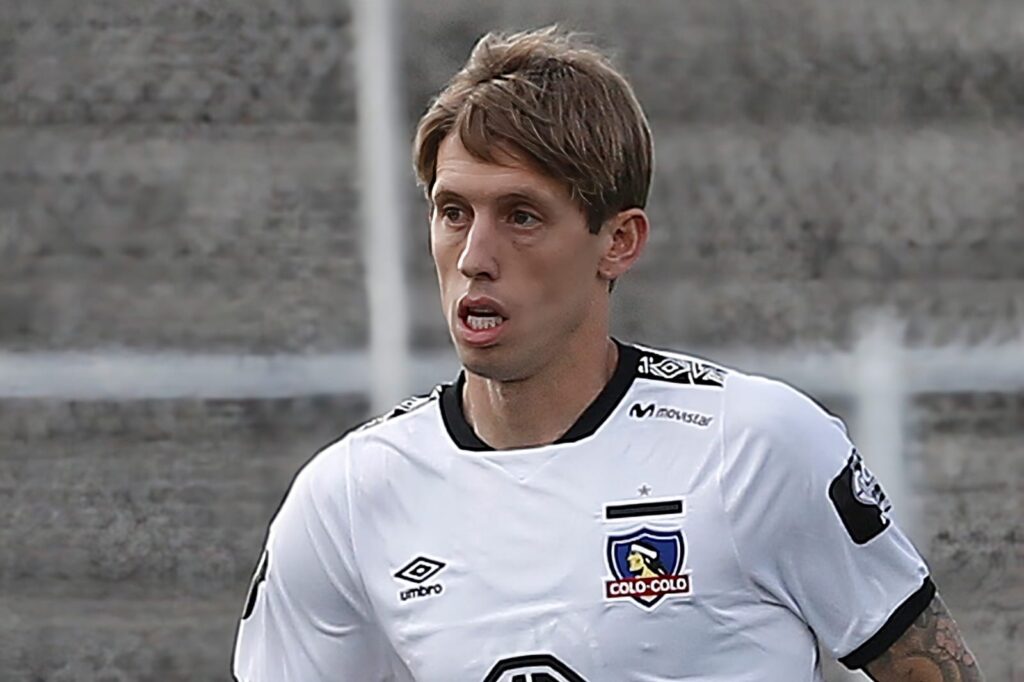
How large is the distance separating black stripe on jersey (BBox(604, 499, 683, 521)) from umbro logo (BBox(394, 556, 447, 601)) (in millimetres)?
205

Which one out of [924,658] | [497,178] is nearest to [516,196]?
[497,178]

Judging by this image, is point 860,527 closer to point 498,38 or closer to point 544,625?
point 544,625

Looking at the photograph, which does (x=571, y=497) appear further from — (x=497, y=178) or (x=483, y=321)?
(x=497, y=178)

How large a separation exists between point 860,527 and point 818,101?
5.23 ft

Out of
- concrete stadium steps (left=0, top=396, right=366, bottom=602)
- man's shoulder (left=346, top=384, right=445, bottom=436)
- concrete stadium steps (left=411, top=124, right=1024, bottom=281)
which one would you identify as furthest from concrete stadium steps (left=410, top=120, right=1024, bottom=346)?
man's shoulder (left=346, top=384, right=445, bottom=436)

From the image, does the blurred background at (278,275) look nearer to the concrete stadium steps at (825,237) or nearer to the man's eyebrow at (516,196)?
the concrete stadium steps at (825,237)

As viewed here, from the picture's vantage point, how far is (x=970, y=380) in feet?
Answer: 11.3

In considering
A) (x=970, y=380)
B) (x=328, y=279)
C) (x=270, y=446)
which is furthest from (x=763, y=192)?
(x=270, y=446)

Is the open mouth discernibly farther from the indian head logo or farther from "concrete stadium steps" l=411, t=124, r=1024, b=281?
"concrete stadium steps" l=411, t=124, r=1024, b=281

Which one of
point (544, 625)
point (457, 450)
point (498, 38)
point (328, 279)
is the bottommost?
point (544, 625)

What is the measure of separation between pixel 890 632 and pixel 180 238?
1776 mm

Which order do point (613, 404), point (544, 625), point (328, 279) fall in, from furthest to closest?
point (328, 279), point (613, 404), point (544, 625)

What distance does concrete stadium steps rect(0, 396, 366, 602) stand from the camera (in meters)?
3.33

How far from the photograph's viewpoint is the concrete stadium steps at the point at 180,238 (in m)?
3.32
